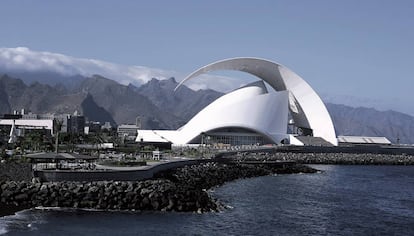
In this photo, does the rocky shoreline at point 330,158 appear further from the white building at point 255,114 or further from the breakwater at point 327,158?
the white building at point 255,114

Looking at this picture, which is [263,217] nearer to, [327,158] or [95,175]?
[95,175]

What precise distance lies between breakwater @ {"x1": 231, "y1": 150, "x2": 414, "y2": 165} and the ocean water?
20068mm

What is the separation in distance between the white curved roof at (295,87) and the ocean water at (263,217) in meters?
38.8

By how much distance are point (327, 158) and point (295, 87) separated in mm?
14188

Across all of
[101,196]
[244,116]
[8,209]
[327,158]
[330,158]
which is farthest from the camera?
[244,116]

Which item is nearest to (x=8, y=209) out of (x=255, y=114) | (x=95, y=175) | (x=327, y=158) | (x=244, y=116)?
(x=95, y=175)

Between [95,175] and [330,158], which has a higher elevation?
[330,158]

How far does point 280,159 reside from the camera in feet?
193

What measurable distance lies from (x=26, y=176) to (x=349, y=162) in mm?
44989

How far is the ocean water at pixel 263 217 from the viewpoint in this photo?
21.7 metres

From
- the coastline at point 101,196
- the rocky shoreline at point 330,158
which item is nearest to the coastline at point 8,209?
the coastline at point 101,196

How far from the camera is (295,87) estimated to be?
3068 inches

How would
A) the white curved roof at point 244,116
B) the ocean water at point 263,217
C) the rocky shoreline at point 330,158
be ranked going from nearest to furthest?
the ocean water at point 263,217 < the rocky shoreline at point 330,158 < the white curved roof at point 244,116

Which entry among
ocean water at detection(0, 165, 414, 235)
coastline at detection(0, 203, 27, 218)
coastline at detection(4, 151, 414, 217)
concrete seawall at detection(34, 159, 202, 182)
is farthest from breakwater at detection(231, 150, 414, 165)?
coastline at detection(0, 203, 27, 218)
